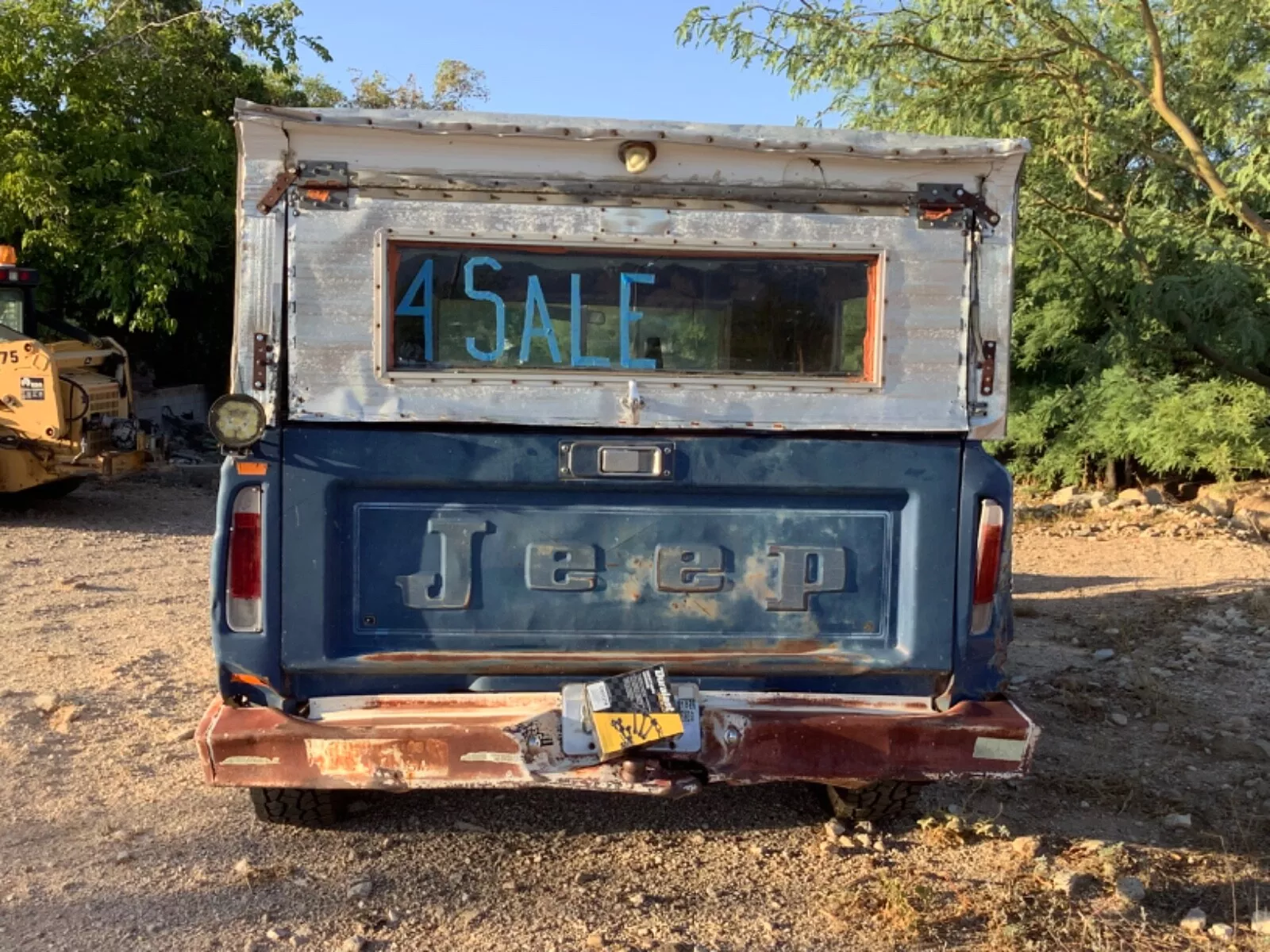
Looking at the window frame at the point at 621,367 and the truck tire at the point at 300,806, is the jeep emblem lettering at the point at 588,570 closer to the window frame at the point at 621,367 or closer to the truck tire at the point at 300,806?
the window frame at the point at 621,367

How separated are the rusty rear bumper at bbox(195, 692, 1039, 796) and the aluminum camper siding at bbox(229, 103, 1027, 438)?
852 mm

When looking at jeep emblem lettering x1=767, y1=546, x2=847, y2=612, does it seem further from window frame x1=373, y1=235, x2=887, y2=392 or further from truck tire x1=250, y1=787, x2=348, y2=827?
truck tire x1=250, y1=787, x2=348, y2=827

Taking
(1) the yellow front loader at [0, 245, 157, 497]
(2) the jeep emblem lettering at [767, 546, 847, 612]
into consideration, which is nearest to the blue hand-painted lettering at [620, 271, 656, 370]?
(2) the jeep emblem lettering at [767, 546, 847, 612]

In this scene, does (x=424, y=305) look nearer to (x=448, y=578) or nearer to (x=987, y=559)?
(x=448, y=578)

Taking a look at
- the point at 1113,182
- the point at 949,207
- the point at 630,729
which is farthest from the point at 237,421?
the point at 1113,182

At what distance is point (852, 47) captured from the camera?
361 inches

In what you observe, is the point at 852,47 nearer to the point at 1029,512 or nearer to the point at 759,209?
the point at 1029,512

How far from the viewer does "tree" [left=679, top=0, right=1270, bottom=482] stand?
9117mm

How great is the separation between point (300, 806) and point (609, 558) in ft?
4.51

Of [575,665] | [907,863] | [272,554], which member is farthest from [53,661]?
[907,863]

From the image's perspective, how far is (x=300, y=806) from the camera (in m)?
3.72

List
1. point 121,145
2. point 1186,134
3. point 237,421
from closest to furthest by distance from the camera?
point 237,421 → point 1186,134 → point 121,145

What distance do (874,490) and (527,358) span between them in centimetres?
112

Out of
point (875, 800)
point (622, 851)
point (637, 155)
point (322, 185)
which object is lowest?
point (622, 851)
